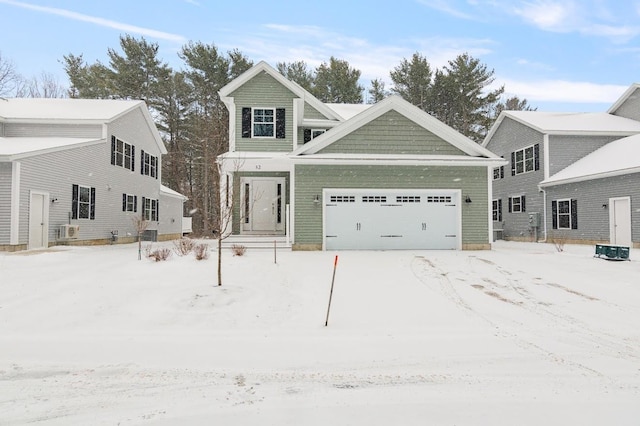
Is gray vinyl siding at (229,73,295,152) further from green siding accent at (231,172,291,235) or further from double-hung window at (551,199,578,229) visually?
double-hung window at (551,199,578,229)

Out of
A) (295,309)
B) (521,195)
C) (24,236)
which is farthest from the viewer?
(521,195)

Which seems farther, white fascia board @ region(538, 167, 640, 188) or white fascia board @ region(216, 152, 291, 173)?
white fascia board @ region(538, 167, 640, 188)

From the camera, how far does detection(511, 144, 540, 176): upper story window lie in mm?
21089

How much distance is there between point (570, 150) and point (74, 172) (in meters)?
23.3

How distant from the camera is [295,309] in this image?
6.48 metres

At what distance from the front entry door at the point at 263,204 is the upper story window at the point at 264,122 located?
80.4 inches

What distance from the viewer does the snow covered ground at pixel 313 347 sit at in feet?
10.7

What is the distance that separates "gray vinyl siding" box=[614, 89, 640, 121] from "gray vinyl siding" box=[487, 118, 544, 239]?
5466 millimetres

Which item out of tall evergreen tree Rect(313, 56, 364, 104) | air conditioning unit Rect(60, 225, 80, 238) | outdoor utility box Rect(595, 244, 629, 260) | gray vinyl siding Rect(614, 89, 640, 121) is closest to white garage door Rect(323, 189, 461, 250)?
outdoor utility box Rect(595, 244, 629, 260)

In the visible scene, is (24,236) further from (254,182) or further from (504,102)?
(504,102)

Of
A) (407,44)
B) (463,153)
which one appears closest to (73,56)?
(407,44)

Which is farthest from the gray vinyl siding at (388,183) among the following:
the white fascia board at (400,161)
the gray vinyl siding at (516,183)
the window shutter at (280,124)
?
the gray vinyl siding at (516,183)

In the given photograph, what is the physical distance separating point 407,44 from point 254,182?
2330 centimetres

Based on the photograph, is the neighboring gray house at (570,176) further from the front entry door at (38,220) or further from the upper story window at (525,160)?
the front entry door at (38,220)
